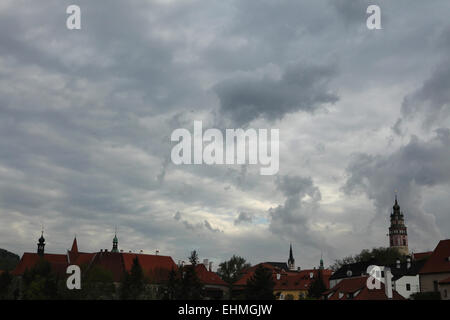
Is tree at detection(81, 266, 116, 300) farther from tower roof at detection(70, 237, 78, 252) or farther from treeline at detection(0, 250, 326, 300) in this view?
tower roof at detection(70, 237, 78, 252)

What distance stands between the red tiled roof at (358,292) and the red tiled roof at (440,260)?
27.3 ft

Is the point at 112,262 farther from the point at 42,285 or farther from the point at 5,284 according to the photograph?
the point at 42,285

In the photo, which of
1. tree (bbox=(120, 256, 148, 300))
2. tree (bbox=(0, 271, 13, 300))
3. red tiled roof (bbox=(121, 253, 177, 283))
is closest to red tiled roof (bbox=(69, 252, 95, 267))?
red tiled roof (bbox=(121, 253, 177, 283))

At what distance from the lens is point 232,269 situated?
14462 cm

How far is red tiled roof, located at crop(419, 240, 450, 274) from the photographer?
275 feet

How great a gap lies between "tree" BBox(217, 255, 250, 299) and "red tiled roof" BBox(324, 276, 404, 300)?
162 ft

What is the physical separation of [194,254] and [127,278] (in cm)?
1396

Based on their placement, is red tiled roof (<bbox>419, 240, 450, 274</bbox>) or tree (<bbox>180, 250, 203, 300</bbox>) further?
tree (<bbox>180, 250, 203, 300</bbox>)

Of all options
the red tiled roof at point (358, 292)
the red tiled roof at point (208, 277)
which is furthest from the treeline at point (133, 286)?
the red tiled roof at point (208, 277)

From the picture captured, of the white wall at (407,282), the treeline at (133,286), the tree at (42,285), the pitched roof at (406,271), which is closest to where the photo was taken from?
the treeline at (133,286)

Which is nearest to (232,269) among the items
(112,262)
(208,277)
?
(208,277)

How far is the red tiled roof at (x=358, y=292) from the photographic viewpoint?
3086 inches

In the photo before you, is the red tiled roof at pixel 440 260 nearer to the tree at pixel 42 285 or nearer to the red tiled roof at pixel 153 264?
the red tiled roof at pixel 153 264
